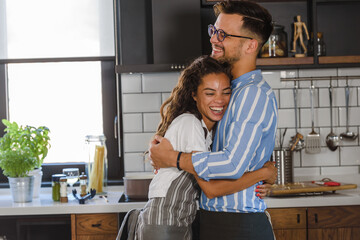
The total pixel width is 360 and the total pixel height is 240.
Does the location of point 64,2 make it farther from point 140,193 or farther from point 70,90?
point 140,193

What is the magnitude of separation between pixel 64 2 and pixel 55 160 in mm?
1098

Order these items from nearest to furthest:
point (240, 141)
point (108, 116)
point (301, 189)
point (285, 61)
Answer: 1. point (240, 141)
2. point (301, 189)
3. point (285, 61)
4. point (108, 116)

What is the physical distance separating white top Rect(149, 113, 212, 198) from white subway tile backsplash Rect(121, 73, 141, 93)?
1.50m

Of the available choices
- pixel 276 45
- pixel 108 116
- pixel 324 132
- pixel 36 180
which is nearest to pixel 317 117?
pixel 324 132

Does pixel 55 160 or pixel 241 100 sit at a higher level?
pixel 241 100

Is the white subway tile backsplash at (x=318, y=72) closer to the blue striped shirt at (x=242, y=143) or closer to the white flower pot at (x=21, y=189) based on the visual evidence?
the blue striped shirt at (x=242, y=143)

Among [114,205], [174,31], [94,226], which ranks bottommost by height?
[94,226]

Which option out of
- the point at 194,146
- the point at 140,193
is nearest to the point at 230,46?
the point at 194,146

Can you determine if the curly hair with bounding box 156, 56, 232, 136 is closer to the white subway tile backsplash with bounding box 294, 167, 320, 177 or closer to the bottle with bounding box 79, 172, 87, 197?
the bottle with bounding box 79, 172, 87, 197

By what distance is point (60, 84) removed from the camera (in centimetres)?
352

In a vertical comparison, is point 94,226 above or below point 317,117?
below

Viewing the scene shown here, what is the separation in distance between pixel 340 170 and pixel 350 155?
0.12 m

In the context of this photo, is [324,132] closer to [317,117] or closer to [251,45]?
[317,117]

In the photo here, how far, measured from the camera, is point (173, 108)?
6.48 feet
